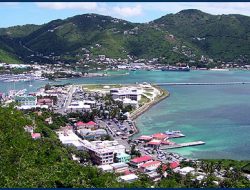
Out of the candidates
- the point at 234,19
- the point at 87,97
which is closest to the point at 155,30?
the point at 234,19

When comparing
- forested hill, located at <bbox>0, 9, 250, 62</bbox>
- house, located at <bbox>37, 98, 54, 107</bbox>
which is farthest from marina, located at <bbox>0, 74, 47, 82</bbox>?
house, located at <bbox>37, 98, 54, 107</bbox>

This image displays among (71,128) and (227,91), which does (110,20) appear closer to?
(227,91)

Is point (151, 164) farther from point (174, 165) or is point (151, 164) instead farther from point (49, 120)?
point (49, 120)

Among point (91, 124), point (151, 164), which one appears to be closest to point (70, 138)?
point (91, 124)

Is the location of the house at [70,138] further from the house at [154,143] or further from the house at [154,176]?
the house at [154,176]

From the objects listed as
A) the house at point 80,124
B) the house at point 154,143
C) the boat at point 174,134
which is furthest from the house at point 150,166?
the house at point 80,124

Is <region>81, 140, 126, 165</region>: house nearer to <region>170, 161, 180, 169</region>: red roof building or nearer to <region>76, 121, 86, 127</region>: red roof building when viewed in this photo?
<region>170, 161, 180, 169</region>: red roof building
